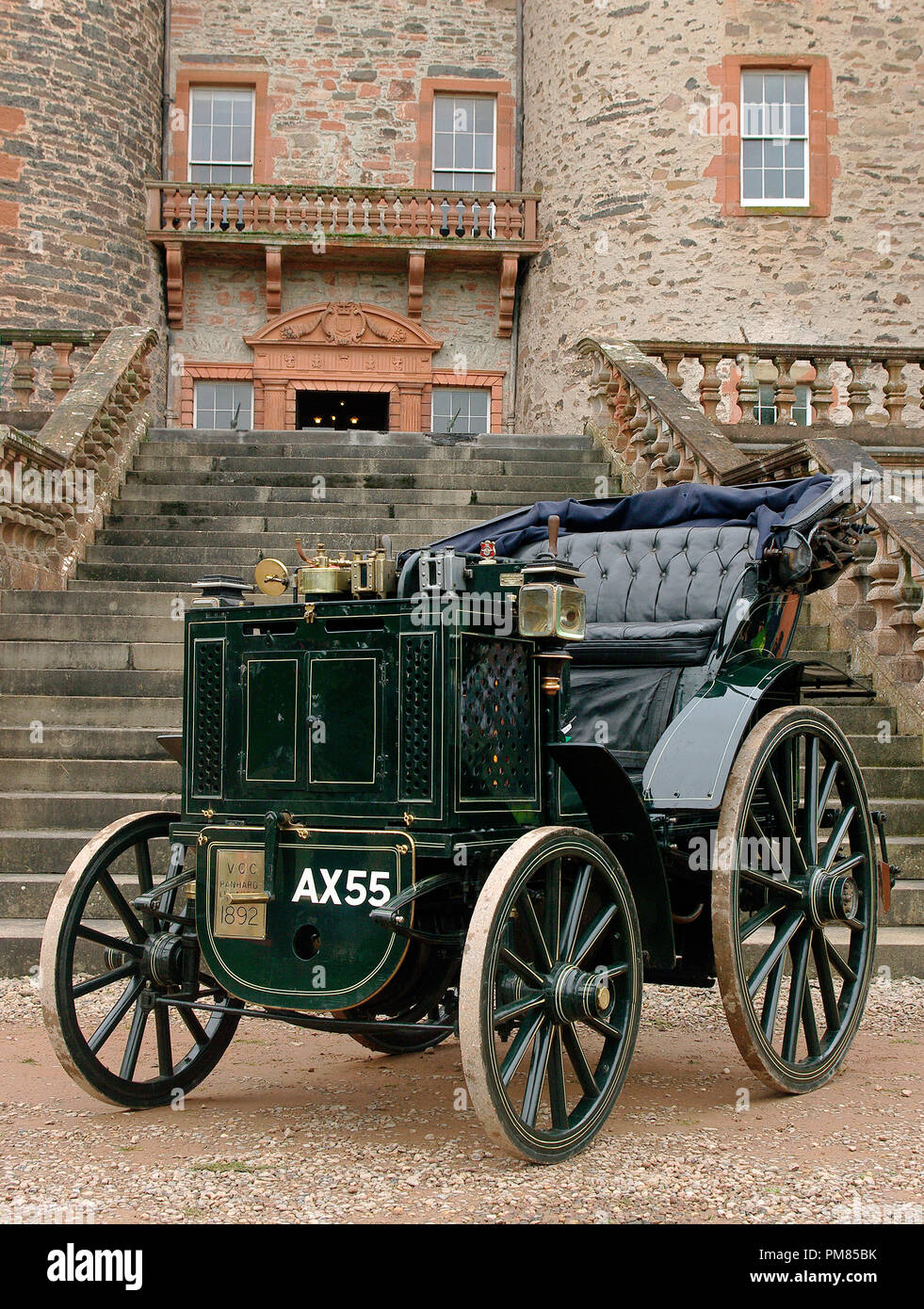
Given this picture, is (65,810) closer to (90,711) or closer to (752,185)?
(90,711)

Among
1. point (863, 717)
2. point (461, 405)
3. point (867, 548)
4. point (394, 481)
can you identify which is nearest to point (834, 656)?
point (863, 717)

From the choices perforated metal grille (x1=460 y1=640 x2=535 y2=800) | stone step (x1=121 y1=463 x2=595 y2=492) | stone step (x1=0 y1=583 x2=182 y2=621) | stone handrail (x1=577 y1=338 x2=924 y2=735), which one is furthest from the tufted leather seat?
stone step (x1=121 y1=463 x2=595 y2=492)

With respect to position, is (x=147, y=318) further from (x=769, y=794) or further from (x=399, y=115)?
(x=769, y=794)

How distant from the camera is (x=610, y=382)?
12781mm

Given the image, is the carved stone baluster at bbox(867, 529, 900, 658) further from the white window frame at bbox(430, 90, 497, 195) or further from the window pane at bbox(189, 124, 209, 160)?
the window pane at bbox(189, 124, 209, 160)

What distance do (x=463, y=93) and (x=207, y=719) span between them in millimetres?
19144

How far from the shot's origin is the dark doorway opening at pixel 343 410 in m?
20.8

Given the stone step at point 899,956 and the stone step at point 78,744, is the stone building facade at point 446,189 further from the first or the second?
the stone step at point 899,956

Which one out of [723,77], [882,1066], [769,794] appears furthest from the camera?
[723,77]

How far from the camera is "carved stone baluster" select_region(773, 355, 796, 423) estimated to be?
12047mm

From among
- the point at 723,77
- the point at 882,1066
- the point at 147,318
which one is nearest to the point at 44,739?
the point at 882,1066

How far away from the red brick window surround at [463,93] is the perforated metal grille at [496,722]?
725 inches

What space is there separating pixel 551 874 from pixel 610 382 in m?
9.77

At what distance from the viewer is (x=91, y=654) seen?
856 cm
